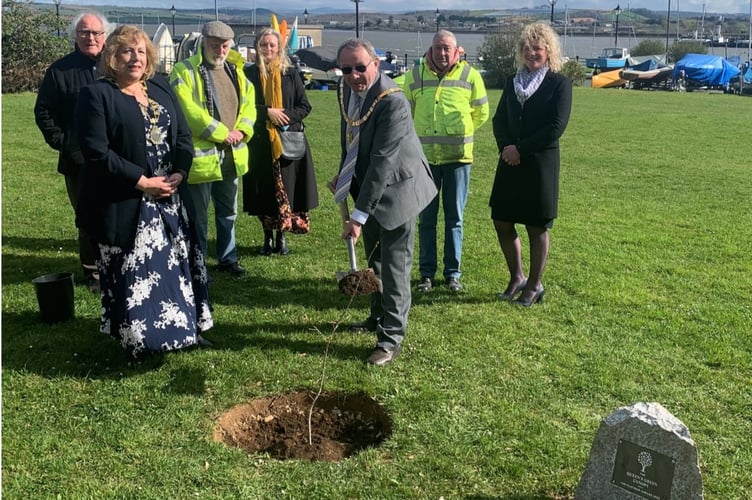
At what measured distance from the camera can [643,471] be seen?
300 cm

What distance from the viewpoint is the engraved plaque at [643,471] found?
294 cm

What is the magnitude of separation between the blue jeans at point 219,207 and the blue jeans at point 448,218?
70.1 inches

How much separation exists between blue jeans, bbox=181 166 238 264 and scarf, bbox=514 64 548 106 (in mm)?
2620

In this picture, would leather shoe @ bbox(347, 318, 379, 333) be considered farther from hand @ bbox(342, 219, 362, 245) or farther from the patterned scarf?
the patterned scarf

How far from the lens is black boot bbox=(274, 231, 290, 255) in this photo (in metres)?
7.52

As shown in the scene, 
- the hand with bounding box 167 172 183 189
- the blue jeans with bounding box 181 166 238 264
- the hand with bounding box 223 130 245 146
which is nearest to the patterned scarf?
the hand with bounding box 223 130 245 146

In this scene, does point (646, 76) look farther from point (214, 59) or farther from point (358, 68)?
point (358, 68)

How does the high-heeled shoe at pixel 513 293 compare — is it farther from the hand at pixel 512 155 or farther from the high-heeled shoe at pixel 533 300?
the hand at pixel 512 155

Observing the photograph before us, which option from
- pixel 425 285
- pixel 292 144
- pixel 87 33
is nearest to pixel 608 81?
pixel 292 144

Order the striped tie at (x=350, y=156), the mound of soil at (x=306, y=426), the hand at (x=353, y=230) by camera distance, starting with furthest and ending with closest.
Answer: the striped tie at (x=350, y=156)
the hand at (x=353, y=230)
the mound of soil at (x=306, y=426)

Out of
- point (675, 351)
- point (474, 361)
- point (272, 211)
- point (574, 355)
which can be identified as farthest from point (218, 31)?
point (675, 351)

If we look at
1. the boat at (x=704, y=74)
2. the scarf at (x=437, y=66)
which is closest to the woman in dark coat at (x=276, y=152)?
the scarf at (x=437, y=66)

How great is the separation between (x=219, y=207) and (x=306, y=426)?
3006 millimetres

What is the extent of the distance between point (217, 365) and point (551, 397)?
2226 mm
